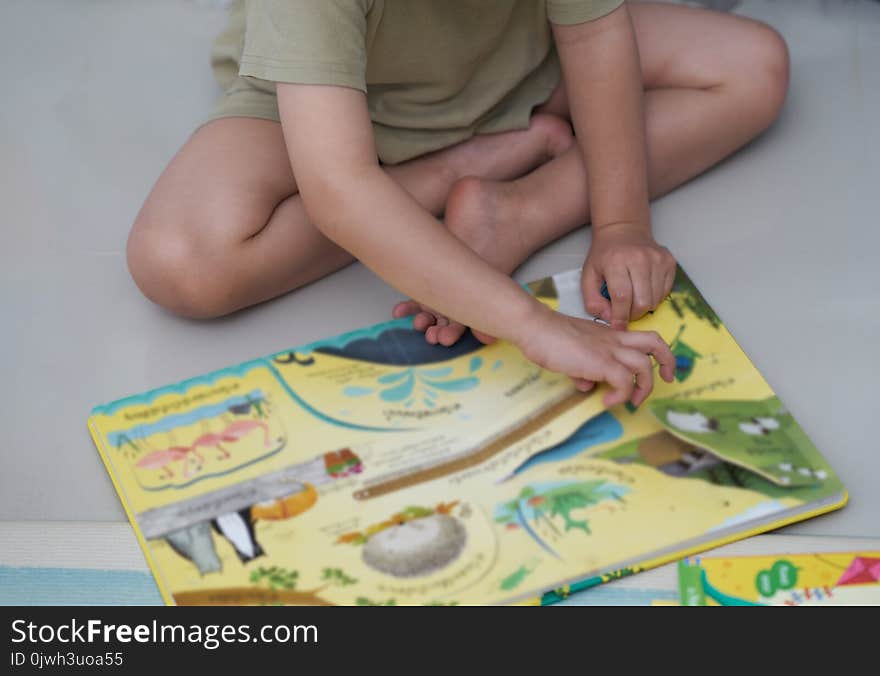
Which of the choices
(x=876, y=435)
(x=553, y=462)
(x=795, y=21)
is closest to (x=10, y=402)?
(x=553, y=462)

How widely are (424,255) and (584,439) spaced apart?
0.18 meters

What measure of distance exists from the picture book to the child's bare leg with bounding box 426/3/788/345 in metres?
0.34

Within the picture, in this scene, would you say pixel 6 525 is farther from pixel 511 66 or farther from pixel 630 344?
pixel 511 66

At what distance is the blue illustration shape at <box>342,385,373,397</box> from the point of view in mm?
879

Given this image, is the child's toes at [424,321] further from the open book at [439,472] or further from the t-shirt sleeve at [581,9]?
the t-shirt sleeve at [581,9]

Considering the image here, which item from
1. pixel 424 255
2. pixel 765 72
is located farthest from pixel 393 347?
pixel 765 72

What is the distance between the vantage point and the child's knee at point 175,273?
0.94 m

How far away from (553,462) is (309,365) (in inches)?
8.6

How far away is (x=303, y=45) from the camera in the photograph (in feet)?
2.57

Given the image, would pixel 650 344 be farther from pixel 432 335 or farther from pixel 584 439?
pixel 432 335

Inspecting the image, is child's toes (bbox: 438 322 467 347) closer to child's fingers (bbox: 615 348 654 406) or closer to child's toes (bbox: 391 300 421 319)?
child's toes (bbox: 391 300 421 319)

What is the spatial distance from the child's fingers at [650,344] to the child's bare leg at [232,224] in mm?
304

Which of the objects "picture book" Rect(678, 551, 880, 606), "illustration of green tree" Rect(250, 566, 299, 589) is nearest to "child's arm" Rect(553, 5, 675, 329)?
"picture book" Rect(678, 551, 880, 606)

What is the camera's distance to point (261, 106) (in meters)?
1.03
